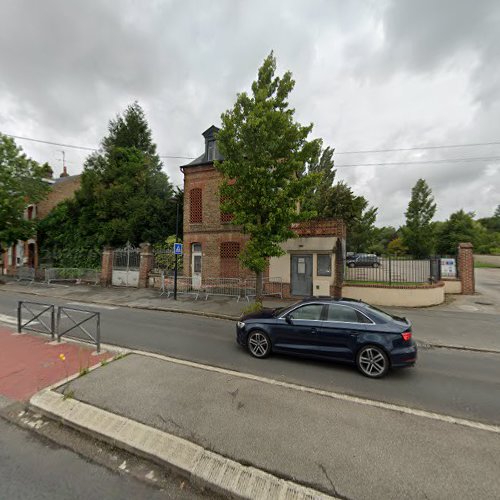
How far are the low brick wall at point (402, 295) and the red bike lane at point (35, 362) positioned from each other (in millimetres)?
10639

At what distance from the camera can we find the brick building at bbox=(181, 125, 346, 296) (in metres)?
12.8

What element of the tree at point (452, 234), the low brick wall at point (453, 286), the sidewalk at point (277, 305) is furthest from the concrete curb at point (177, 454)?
the tree at point (452, 234)

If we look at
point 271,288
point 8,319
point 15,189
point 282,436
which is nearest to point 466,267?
point 271,288

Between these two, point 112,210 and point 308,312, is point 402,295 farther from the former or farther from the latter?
point 112,210

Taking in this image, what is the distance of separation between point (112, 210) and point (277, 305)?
15.8 meters

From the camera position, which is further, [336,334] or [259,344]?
[259,344]

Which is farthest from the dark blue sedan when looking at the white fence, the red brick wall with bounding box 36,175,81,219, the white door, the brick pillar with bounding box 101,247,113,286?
the red brick wall with bounding box 36,175,81,219

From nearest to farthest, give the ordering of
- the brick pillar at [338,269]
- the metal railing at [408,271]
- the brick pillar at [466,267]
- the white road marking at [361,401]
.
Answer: the white road marking at [361,401], the brick pillar at [338,269], the metal railing at [408,271], the brick pillar at [466,267]

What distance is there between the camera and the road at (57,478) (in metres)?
Result: 2.45

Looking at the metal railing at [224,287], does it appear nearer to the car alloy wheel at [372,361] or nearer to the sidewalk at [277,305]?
the sidewalk at [277,305]

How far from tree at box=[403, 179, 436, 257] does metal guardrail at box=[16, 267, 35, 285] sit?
3528 centimetres

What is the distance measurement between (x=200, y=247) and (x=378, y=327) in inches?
503

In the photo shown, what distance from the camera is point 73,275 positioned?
19578mm

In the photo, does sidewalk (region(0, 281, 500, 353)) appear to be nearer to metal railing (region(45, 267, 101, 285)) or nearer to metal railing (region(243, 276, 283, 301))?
metal railing (region(243, 276, 283, 301))
